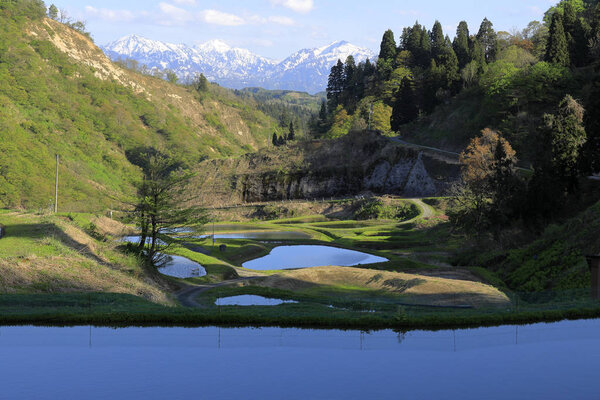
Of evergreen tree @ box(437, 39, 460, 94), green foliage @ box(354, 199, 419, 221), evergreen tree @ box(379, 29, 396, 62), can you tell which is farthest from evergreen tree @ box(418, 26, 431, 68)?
green foliage @ box(354, 199, 419, 221)

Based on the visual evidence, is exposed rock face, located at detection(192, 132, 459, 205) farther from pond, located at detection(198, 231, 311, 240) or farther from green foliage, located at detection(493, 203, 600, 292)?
green foliage, located at detection(493, 203, 600, 292)

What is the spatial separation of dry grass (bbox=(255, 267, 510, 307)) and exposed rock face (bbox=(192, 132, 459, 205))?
244 ft

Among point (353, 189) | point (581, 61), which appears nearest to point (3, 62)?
point (353, 189)

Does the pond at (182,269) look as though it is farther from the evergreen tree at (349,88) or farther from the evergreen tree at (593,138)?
the evergreen tree at (349,88)

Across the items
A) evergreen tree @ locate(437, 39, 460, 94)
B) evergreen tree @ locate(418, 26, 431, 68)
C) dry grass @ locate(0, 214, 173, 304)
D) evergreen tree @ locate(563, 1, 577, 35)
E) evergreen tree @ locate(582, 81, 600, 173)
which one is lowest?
dry grass @ locate(0, 214, 173, 304)

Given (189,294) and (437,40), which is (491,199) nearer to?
(189,294)

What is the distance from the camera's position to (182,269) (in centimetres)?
5719

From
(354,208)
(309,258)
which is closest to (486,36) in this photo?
(354,208)

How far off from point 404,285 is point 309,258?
97.9 feet

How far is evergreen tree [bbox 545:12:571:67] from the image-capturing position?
103688 mm

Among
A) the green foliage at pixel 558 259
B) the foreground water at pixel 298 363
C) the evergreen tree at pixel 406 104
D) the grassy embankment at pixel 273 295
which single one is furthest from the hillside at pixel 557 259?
the evergreen tree at pixel 406 104

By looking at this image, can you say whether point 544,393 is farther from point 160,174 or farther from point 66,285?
point 160,174

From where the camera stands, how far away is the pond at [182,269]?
54.5 metres

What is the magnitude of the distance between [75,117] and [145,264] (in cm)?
16275
